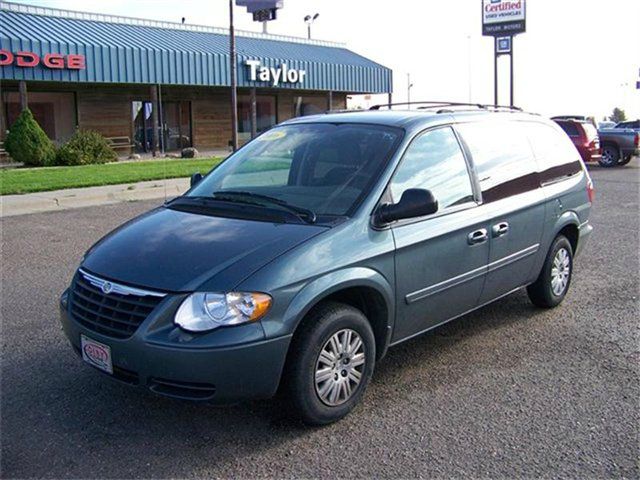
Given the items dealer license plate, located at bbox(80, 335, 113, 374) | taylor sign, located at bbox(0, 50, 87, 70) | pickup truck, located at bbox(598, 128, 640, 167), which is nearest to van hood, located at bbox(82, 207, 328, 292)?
dealer license plate, located at bbox(80, 335, 113, 374)

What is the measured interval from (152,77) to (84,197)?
14.0 meters

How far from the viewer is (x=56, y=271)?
737 centimetres

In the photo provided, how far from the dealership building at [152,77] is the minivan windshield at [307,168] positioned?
19683 mm

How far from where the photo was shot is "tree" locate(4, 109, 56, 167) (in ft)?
66.8

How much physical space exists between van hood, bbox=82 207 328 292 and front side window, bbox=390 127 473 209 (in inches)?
32.4

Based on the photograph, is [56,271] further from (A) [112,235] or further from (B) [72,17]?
(B) [72,17]

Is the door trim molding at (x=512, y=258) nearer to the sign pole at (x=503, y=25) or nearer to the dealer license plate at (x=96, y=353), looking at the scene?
the dealer license plate at (x=96, y=353)

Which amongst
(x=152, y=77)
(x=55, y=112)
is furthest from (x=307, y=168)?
(x=55, y=112)

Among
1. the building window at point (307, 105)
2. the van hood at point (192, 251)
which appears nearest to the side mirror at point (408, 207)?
the van hood at point (192, 251)

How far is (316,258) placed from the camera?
3615 millimetres

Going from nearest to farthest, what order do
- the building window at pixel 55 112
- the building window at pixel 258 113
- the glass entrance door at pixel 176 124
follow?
the building window at pixel 55 112 < the glass entrance door at pixel 176 124 < the building window at pixel 258 113

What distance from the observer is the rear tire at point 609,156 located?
2314 centimetres

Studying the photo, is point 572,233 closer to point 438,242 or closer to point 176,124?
point 438,242

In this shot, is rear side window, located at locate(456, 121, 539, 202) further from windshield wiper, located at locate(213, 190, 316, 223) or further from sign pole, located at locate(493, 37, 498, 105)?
sign pole, located at locate(493, 37, 498, 105)
